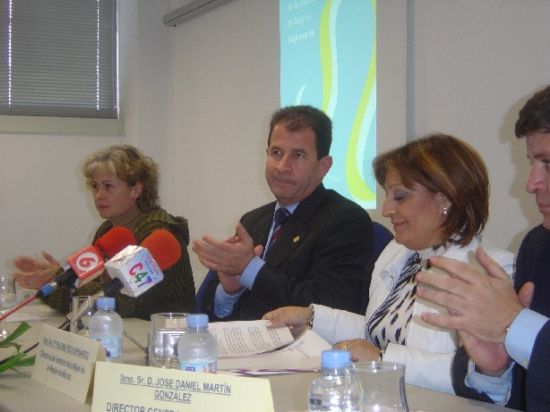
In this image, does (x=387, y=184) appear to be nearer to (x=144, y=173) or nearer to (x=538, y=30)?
(x=538, y=30)

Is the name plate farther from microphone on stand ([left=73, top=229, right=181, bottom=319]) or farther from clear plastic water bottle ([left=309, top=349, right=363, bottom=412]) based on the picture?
microphone on stand ([left=73, top=229, right=181, bottom=319])

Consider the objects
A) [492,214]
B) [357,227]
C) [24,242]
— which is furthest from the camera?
[24,242]

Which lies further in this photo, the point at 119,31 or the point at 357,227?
the point at 119,31

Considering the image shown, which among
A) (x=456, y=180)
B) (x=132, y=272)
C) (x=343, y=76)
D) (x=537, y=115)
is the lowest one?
(x=132, y=272)

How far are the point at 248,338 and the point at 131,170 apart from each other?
1.62m

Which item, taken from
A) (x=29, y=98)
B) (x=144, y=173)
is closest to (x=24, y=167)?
(x=29, y=98)

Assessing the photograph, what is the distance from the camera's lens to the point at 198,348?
133cm

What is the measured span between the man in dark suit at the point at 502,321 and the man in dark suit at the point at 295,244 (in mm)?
923

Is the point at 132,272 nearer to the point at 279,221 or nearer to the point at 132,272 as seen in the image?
the point at 132,272

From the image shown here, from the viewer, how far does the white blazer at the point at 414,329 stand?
1641 millimetres

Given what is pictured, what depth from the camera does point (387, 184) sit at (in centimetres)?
220

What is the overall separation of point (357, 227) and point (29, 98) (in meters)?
3.67

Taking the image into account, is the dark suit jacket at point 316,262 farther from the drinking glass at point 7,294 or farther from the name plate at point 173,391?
the name plate at point 173,391

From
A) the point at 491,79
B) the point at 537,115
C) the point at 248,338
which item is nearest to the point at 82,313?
the point at 248,338
